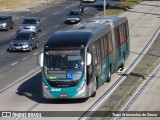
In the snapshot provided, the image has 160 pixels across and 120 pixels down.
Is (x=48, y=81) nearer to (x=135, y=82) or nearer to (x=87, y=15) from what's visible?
(x=135, y=82)

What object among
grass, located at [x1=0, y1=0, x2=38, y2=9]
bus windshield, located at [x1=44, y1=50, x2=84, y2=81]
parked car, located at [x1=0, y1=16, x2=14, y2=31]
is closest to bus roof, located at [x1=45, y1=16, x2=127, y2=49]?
bus windshield, located at [x1=44, y1=50, x2=84, y2=81]

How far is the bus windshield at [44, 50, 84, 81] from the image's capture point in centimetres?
2383

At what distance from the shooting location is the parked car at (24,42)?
45312 millimetres

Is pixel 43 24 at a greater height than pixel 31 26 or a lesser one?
lesser

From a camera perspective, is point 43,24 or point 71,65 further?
point 43,24

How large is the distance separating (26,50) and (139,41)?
941 centimetres

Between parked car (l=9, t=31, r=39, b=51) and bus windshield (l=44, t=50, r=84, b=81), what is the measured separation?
70.3 ft

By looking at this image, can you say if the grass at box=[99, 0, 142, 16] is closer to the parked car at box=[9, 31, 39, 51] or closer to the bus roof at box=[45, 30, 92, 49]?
the parked car at box=[9, 31, 39, 51]

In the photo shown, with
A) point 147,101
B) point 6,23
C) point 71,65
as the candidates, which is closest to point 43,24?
point 6,23

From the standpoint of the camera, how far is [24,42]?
149ft

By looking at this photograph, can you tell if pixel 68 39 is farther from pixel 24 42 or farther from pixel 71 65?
pixel 24 42

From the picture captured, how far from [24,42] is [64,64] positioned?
22.0m

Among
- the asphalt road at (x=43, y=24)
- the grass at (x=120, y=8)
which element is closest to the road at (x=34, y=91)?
the asphalt road at (x=43, y=24)

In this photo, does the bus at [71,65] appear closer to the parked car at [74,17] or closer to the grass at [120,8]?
the parked car at [74,17]
